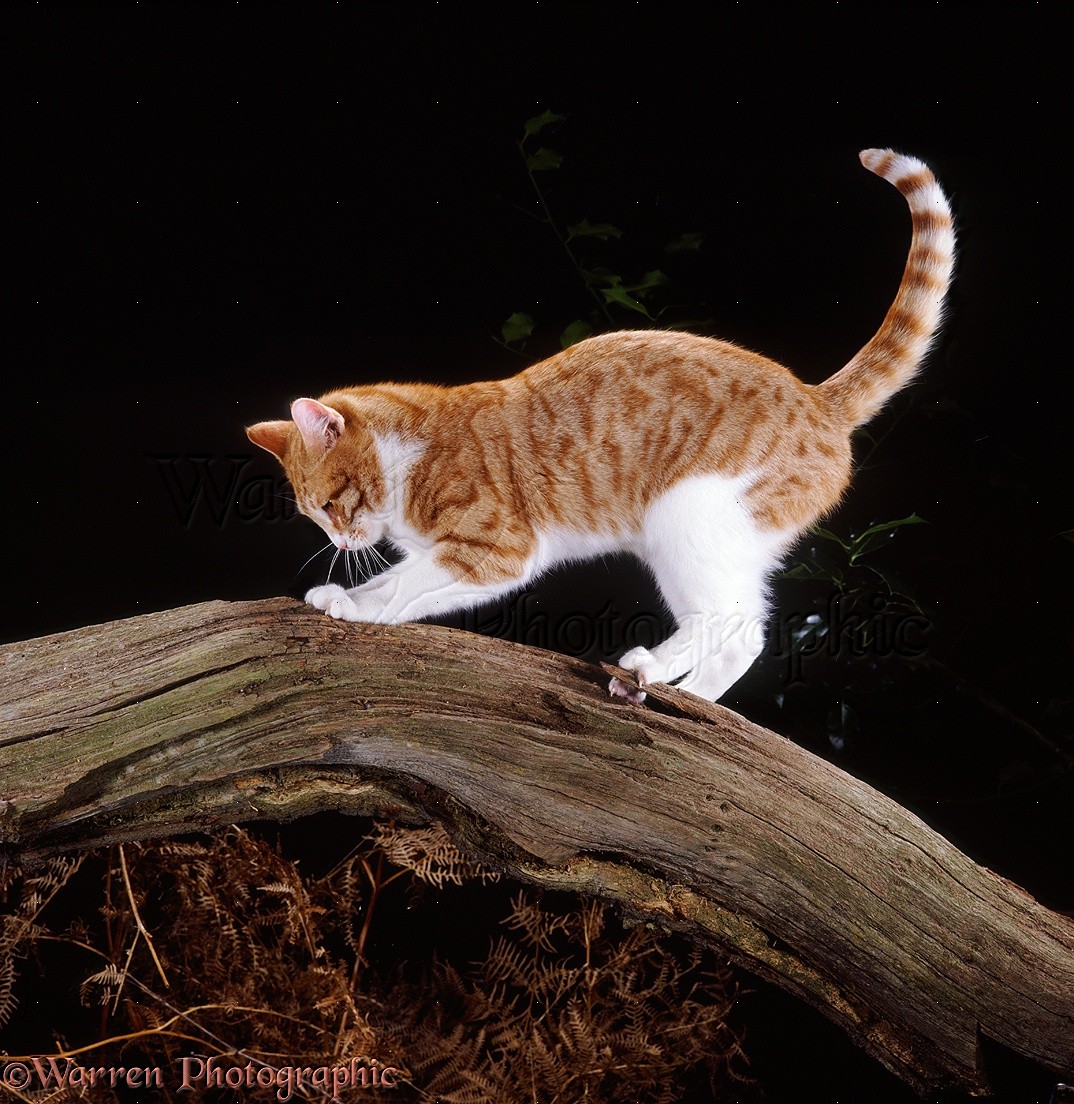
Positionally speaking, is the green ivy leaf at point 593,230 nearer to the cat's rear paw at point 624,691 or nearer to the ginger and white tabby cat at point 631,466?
the ginger and white tabby cat at point 631,466

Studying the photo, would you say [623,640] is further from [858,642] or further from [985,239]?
[985,239]

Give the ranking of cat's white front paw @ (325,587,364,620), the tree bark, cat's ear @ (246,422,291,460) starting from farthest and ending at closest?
cat's ear @ (246,422,291,460), cat's white front paw @ (325,587,364,620), the tree bark

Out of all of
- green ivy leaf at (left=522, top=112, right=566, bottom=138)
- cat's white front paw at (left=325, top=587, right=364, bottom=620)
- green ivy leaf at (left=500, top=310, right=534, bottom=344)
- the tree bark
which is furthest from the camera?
green ivy leaf at (left=500, top=310, right=534, bottom=344)

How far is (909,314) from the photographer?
2.30m

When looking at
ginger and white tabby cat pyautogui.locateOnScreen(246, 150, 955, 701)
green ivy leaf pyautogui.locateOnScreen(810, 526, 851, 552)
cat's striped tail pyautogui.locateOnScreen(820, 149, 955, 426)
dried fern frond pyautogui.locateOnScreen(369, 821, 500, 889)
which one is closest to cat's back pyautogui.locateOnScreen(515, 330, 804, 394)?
ginger and white tabby cat pyautogui.locateOnScreen(246, 150, 955, 701)

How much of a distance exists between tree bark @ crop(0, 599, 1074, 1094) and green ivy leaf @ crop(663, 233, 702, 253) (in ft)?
3.34

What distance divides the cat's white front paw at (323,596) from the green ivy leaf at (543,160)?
3.54ft

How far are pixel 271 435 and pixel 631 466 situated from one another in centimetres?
78

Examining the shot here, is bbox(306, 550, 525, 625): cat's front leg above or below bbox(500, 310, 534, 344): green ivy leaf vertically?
below

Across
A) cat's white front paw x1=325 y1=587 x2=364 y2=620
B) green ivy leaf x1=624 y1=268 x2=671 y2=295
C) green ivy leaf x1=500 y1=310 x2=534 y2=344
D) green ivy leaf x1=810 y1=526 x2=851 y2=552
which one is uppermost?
green ivy leaf x1=624 y1=268 x2=671 y2=295

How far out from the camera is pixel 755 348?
267 centimetres

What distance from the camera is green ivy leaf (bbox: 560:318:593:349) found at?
2.64 metres

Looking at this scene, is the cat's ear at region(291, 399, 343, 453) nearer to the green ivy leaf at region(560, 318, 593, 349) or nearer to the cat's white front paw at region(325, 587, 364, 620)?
the cat's white front paw at region(325, 587, 364, 620)

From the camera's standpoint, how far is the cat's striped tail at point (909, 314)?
2.22 meters
